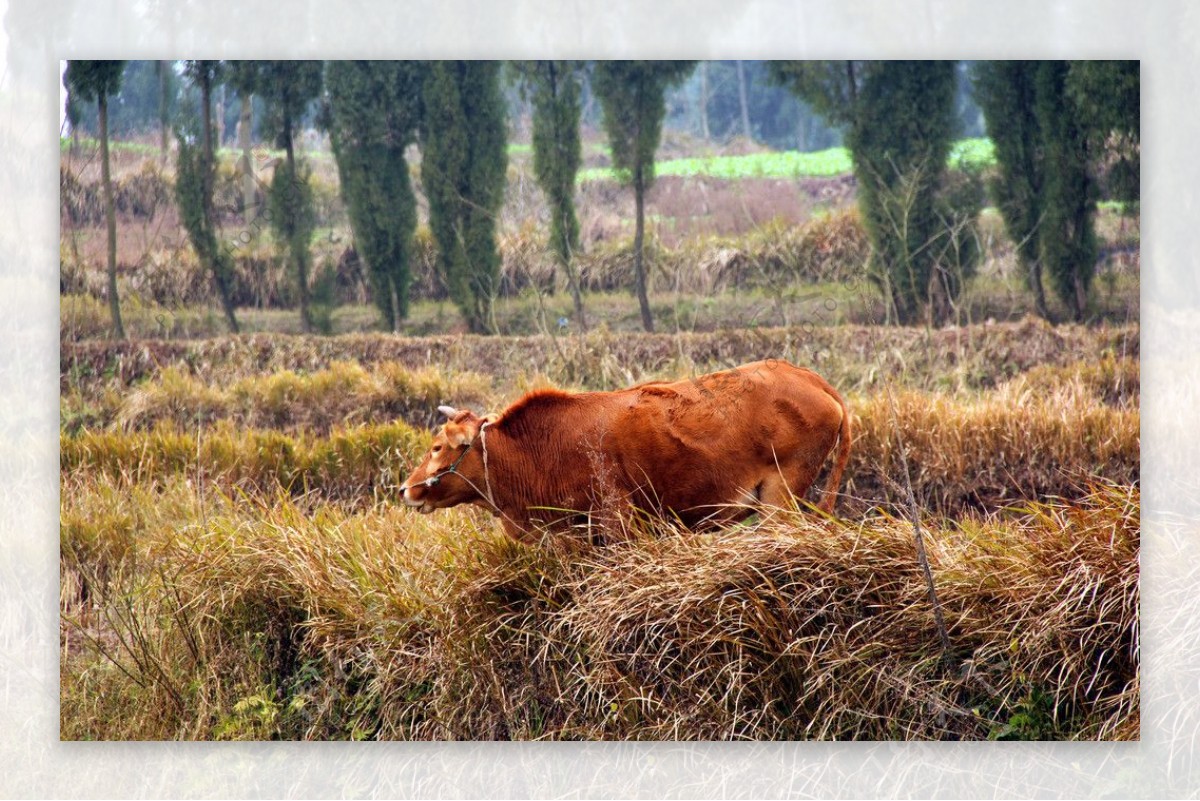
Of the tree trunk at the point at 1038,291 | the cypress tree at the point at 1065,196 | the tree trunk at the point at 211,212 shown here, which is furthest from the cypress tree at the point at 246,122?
the tree trunk at the point at 1038,291

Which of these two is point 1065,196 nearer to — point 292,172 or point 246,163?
point 292,172

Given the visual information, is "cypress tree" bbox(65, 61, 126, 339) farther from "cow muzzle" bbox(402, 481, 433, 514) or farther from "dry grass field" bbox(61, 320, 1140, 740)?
"cow muzzle" bbox(402, 481, 433, 514)

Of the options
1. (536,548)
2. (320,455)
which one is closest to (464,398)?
(320,455)

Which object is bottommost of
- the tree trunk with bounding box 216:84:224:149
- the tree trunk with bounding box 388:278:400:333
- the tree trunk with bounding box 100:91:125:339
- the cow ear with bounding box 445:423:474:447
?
the cow ear with bounding box 445:423:474:447

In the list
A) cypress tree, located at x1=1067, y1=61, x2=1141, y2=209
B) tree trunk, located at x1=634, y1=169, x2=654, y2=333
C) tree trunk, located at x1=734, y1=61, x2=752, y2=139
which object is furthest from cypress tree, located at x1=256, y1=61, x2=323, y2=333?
cypress tree, located at x1=1067, y1=61, x2=1141, y2=209

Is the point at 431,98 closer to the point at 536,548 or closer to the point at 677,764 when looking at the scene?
the point at 536,548

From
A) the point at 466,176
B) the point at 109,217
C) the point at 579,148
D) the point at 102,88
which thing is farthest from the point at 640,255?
the point at 102,88

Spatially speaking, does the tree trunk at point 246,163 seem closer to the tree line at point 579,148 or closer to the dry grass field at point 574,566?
the tree line at point 579,148
